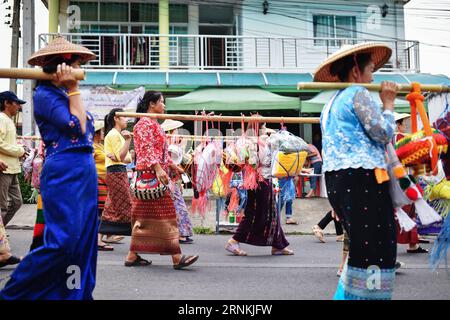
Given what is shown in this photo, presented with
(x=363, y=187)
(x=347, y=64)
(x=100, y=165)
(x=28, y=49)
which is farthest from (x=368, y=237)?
(x=28, y=49)

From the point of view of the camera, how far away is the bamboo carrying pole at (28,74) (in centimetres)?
334

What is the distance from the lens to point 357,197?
11.1ft

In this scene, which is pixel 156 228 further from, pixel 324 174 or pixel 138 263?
pixel 324 174

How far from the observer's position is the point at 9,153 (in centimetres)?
679

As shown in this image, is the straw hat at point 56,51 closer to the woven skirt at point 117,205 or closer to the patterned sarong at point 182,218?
the woven skirt at point 117,205

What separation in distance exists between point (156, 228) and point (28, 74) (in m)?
2.72

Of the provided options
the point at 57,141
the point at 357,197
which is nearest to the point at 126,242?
the point at 57,141

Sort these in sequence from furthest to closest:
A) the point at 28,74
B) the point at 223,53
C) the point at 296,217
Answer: the point at 223,53 < the point at 296,217 < the point at 28,74

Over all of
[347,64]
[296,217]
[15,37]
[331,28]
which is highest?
[331,28]

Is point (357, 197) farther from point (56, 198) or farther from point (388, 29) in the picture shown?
point (388, 29)

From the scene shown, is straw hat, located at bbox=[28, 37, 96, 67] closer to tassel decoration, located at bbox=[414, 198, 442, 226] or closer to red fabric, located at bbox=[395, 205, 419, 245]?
tassel decoration, located at bbox=[414, 198, 442, 226]

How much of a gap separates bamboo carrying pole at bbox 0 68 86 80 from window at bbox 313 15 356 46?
16.1 m

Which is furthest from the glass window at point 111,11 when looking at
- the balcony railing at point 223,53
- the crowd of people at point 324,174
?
the crowd of people at point 324,174
